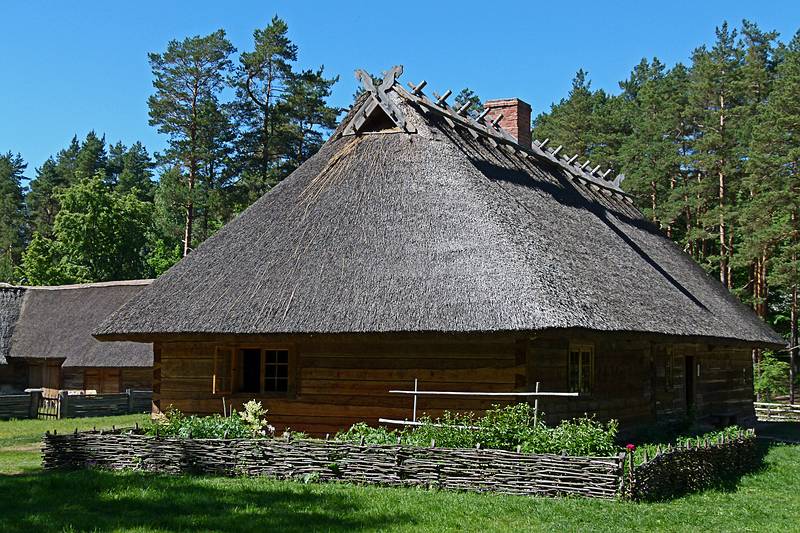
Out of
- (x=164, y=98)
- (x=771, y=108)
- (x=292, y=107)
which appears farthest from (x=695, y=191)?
(x=164, y=98)

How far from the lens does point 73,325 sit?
35438 mm

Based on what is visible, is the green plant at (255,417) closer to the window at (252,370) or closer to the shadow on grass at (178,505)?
the window at (252,370)

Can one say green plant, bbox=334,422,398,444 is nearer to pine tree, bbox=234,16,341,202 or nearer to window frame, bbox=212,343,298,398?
window frame, bbox=212,343,298,398

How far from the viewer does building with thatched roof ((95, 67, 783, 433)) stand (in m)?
15.3

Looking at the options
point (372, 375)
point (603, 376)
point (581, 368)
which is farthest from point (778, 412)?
point (372, 375)

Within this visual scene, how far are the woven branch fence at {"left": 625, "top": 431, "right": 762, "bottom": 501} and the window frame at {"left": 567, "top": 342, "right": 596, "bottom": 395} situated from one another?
288 centimetres

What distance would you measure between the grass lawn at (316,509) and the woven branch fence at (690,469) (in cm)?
27

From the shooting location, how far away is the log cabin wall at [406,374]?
51.7 ft

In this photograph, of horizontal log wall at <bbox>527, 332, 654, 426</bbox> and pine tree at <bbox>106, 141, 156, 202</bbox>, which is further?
pine tree at <bbox>106, 141, 156, 202</bbox>

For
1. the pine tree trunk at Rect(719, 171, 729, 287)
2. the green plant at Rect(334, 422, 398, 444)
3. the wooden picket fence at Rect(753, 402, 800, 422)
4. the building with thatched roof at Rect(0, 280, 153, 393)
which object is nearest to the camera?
the green plant at Rect(334, 422, 398, 444)

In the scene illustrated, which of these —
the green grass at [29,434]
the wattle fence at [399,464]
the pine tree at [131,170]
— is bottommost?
the green grass at [29,434]

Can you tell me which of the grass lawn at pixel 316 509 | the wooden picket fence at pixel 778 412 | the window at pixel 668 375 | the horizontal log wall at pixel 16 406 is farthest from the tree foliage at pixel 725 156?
the grass lawn at pixel 316 509

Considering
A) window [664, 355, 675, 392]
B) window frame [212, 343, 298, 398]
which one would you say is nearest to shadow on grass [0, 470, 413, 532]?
window frame [212, 343, 298, 398]

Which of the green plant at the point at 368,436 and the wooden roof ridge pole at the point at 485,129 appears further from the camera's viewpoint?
the wooden roof ridge pole at the point at 485,129
